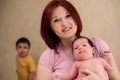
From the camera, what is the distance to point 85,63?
2.47 feet

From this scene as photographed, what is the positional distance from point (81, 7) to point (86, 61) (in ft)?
1.97

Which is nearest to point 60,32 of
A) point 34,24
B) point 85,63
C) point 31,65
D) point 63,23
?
point 63,23

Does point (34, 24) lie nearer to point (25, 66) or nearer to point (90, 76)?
point (25, 66)

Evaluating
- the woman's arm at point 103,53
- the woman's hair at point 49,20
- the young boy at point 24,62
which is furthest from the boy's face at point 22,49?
the woman's arm at point 103,53

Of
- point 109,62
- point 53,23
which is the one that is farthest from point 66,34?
point 109,62

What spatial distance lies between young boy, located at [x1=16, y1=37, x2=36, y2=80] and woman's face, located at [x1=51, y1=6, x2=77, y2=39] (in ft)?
1.40

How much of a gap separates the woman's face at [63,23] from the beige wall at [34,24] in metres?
0.48

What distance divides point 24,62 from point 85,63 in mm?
511

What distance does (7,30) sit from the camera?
1.34 meters

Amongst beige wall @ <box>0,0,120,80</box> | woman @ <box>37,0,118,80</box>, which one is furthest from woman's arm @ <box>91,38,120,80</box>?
beige wall @ <box>0,0,120,80</box>

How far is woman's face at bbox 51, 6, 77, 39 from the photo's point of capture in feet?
2.56

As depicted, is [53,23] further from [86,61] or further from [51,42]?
[86,61]

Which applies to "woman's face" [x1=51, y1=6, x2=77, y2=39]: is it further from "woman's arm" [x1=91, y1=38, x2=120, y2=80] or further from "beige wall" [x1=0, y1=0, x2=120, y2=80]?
"beige wall" [x1=0, y1=0, x2=120, y2=80]

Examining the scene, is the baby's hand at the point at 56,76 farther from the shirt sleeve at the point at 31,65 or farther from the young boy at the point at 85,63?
the shirt sleeve at the point at 31,65
